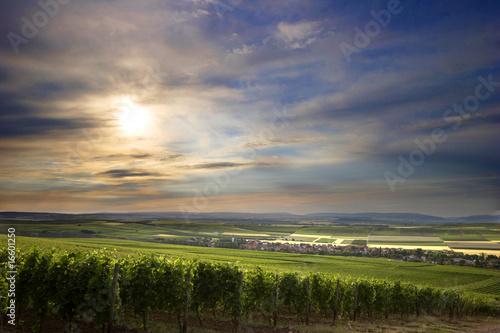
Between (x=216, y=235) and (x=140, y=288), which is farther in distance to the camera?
(x=216, y=235)

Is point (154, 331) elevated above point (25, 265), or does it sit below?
below

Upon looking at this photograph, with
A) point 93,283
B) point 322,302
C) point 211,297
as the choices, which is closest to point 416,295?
point 322,302

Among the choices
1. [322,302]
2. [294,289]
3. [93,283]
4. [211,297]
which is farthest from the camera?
[322,302]

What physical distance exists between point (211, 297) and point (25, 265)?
8479 mm

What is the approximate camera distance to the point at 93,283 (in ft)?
37.4

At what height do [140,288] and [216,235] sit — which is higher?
[140,288]

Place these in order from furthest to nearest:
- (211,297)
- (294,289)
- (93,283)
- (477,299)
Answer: (477,299) → (294,289) → (211,297) → (93,283)

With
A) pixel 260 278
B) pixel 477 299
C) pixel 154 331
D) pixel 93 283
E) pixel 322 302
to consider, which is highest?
pixel 93 283

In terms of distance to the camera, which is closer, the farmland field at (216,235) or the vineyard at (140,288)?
the vineyard at (140,288)

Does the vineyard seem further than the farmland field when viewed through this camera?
No

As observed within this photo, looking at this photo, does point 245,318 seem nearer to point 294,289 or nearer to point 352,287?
point 294,289

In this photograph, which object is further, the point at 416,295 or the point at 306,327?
the point at 416,295

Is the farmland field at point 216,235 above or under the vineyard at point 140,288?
under

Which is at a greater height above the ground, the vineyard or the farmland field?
the vineyard
